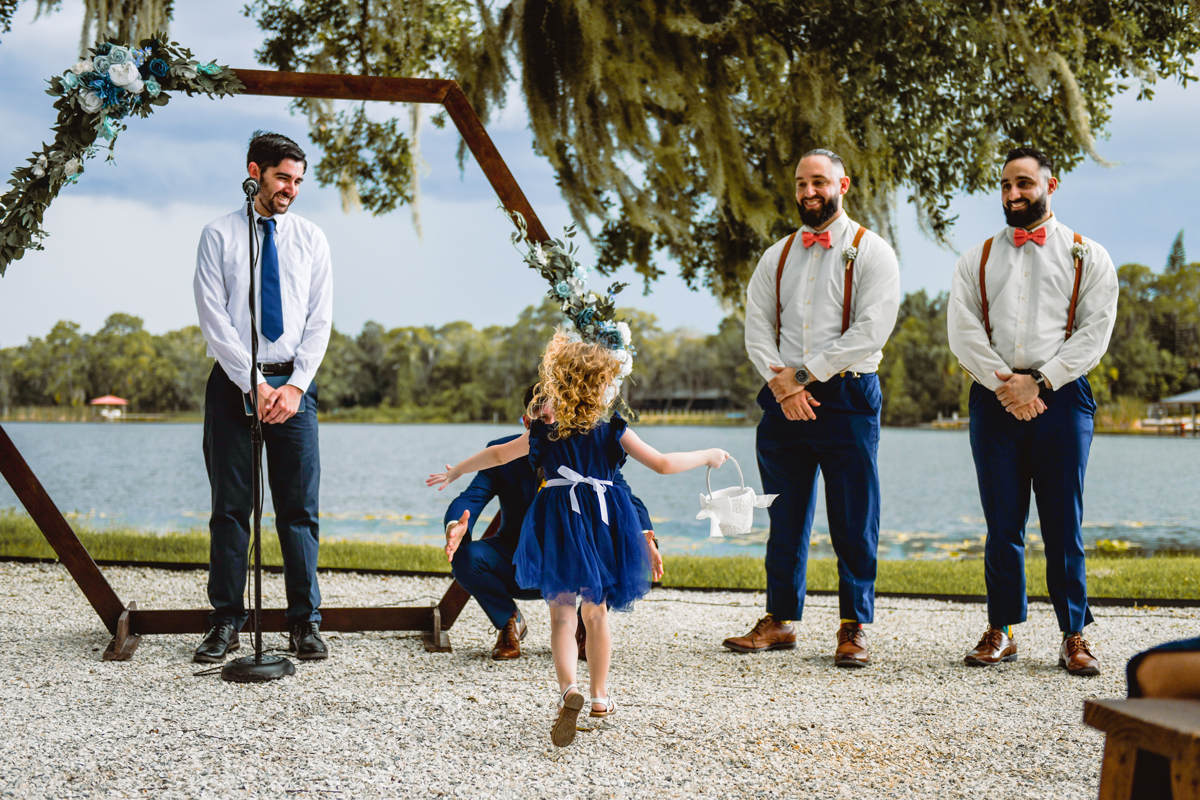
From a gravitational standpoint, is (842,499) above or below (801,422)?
below

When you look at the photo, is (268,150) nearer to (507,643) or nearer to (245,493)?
(245,493)

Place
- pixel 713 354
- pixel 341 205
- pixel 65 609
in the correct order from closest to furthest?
pixel 65 609, pixel 341 205, pixel 713 354

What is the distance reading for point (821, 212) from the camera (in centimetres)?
344

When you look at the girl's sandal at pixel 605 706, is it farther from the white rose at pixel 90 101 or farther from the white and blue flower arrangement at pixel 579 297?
the white rose at pixel 90 101

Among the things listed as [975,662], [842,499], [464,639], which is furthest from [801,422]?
[464,639]

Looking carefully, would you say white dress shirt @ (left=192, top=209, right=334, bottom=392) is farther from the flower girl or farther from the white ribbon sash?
the white ribbon sash

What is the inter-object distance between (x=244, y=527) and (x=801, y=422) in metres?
2.08

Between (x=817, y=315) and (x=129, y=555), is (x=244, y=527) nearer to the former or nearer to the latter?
(x=817, y=315)

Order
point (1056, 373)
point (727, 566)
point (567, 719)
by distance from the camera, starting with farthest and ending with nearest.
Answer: point (727, 566), point (1056, 373), point (567, 719)

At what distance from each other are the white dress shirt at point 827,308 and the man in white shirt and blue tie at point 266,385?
5.48 ft

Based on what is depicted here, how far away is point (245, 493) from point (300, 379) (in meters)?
0.46

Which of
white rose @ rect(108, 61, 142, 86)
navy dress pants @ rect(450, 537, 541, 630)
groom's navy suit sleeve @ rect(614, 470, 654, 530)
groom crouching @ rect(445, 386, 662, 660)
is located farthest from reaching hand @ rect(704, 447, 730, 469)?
white rose @ rect(108, 61, 142, 86)

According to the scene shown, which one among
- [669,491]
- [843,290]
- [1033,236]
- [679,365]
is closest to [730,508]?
[843,290]

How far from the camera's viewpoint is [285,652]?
349cm
